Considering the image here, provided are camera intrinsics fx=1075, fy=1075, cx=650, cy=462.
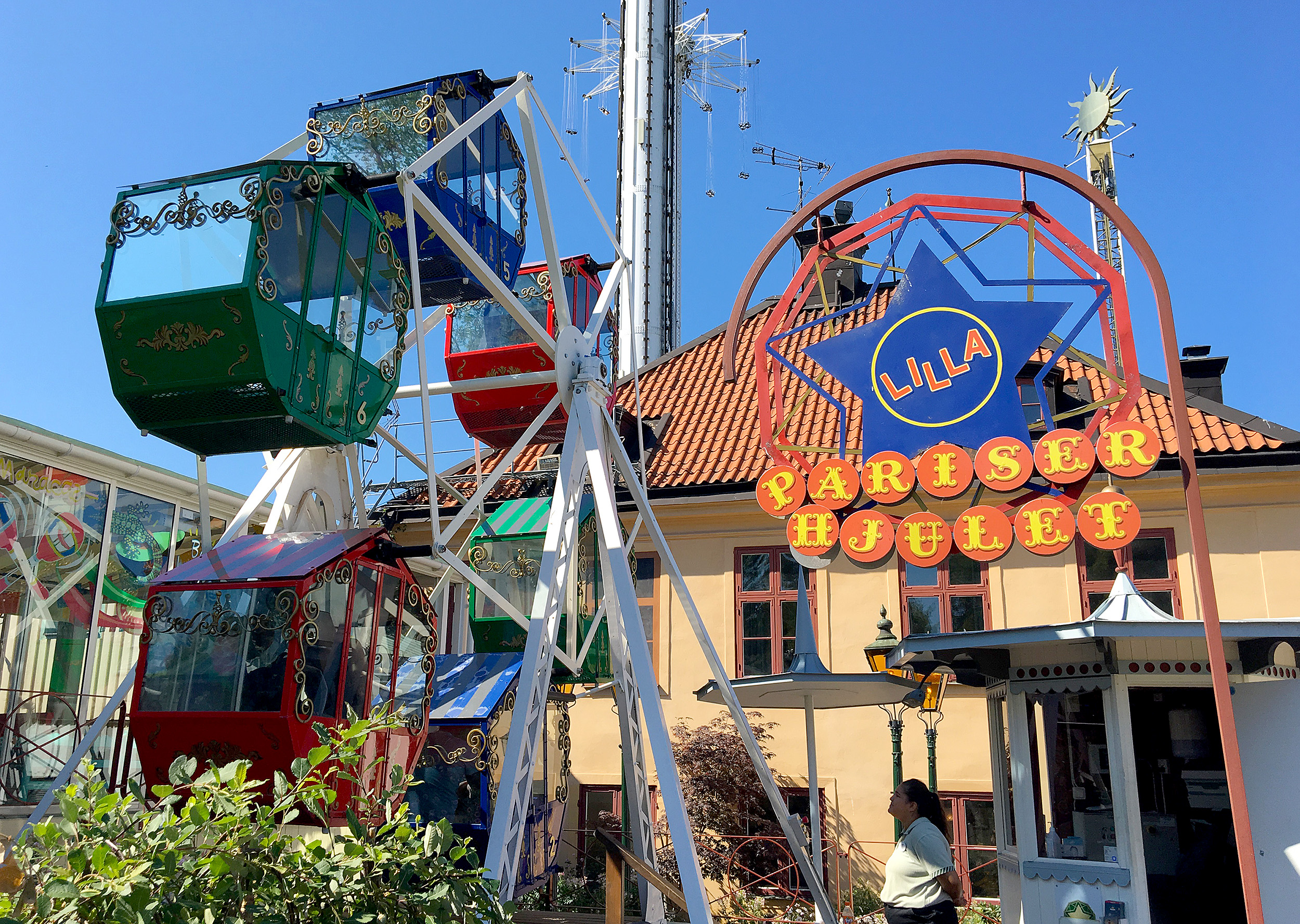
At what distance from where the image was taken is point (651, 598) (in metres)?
15.0

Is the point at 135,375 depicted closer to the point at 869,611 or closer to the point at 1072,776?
the point at 1072,776

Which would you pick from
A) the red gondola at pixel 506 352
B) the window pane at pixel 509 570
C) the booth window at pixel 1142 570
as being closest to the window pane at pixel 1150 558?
the booth window at pixel 1142 570

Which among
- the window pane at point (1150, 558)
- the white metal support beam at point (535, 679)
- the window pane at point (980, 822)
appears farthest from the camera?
the window pane at point (1150, 558)

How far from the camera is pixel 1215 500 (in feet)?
43.7

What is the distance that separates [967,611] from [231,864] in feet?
40.8

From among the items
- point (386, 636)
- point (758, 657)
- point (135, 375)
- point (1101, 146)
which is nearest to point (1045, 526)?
point (386, 636)

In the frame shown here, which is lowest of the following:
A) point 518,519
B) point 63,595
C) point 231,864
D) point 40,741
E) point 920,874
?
point 920,874

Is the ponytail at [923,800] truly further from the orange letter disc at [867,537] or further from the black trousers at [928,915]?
the orange letter disc at [867,537]

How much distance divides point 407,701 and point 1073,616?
8900mm

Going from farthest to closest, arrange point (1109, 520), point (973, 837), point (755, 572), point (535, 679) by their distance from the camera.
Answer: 1. point (755, 572)
2. point (973, 837)
3. point (535, 679)
4. point (1109, 520)

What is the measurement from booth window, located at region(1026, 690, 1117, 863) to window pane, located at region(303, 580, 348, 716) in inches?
203

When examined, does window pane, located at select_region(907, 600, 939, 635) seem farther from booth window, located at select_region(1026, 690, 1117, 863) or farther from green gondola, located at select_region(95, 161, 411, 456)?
green gondola, located at select_region(95, 161, 411, 456)

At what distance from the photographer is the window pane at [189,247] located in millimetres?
6625

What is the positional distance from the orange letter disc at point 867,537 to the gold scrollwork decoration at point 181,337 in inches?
179
